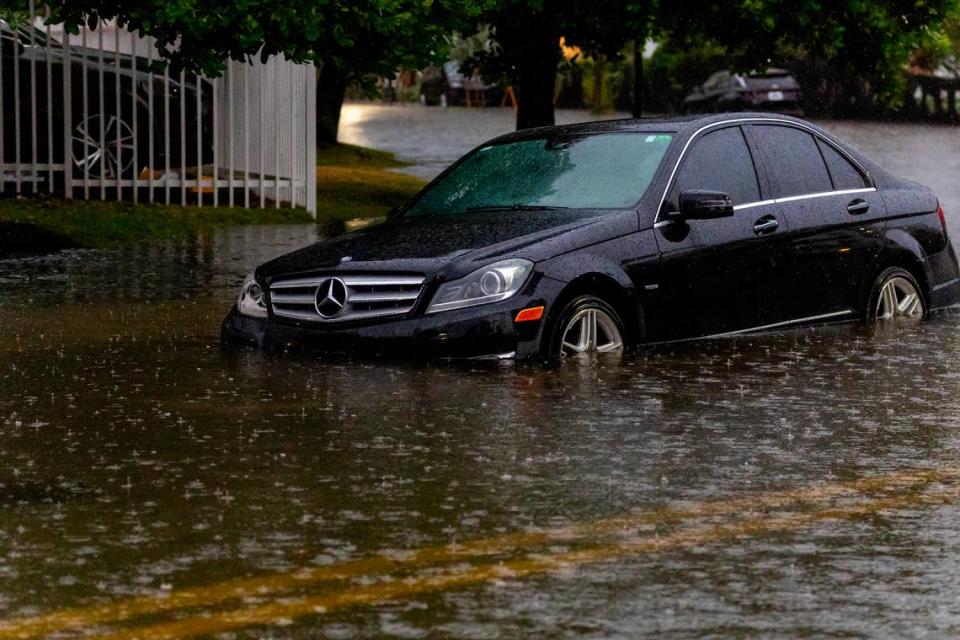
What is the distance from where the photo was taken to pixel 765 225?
12289mm

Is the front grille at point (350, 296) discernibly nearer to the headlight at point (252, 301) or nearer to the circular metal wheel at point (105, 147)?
the headlight at point (252, 301)

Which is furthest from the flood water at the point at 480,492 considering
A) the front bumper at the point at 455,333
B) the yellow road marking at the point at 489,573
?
the front bumper at the point at 455,333

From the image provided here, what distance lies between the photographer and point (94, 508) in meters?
7.40

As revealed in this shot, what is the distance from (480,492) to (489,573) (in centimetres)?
133

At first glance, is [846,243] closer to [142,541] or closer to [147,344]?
[147,344]

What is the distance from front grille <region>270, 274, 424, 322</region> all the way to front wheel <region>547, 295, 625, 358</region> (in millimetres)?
A: 769

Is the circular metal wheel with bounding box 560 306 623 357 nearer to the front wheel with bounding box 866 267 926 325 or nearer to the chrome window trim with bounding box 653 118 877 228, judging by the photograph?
the chrome window trim with bounding box 653 118 877 228

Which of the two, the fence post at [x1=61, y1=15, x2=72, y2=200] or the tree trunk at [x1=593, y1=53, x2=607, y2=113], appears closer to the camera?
the fence post at [x1=61, y1=15, x2=72, y2=200]

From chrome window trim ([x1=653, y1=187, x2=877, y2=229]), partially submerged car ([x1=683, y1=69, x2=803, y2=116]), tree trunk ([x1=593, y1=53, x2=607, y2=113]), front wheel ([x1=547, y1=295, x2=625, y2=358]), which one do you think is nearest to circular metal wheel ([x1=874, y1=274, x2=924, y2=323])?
chrome window trim ([x1=653, y1=187, x2=877, y2=229])

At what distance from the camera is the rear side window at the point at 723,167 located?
39.9 ft

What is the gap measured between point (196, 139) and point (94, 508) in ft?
47.2

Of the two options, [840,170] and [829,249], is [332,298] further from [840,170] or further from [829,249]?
[840,170]

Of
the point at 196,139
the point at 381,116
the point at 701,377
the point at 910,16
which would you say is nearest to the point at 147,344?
the point at 701,377

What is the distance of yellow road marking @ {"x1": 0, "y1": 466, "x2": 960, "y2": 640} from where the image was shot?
19.3ft
